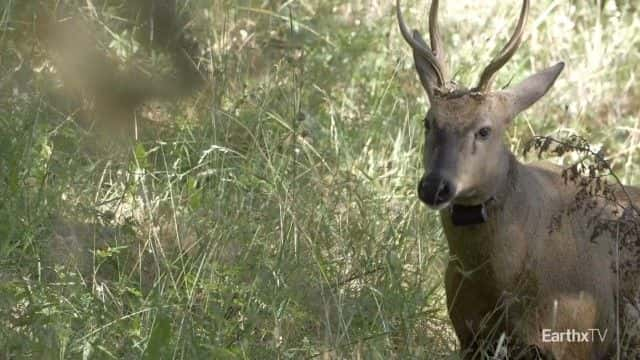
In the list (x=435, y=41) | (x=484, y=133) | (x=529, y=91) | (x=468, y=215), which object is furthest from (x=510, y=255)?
(x=435, y=41)

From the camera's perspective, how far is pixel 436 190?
5.61 m

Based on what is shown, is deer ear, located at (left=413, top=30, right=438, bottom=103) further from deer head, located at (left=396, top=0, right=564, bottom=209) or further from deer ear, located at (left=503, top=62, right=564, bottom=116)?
deer ear, located at (left=503, top=62, right=564, bottom=116)

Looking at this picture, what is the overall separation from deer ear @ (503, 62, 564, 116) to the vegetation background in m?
0.86

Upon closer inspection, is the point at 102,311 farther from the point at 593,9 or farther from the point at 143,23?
the point at 593,9

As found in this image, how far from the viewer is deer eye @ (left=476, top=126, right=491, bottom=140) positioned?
5.92 meters

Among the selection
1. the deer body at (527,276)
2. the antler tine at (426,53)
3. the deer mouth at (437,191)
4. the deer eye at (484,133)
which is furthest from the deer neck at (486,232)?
the antler tine at (426,53)

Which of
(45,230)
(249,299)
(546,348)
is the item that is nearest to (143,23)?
(45,230)

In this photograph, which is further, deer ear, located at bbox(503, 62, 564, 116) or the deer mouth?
deer ear, located at bbox(503, 62, 564, 116)

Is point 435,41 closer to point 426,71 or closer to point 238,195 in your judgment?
point 426,71

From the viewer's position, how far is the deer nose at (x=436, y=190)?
5.60 metres

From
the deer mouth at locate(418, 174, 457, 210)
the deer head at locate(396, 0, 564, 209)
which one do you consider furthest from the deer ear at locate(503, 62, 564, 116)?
the deer mouth at locate(418, 174, 457, 210)

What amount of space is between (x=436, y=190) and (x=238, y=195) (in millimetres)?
1301

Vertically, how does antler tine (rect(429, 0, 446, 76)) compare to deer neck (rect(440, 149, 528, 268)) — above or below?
above

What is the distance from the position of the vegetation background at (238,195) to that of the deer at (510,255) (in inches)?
10.5
